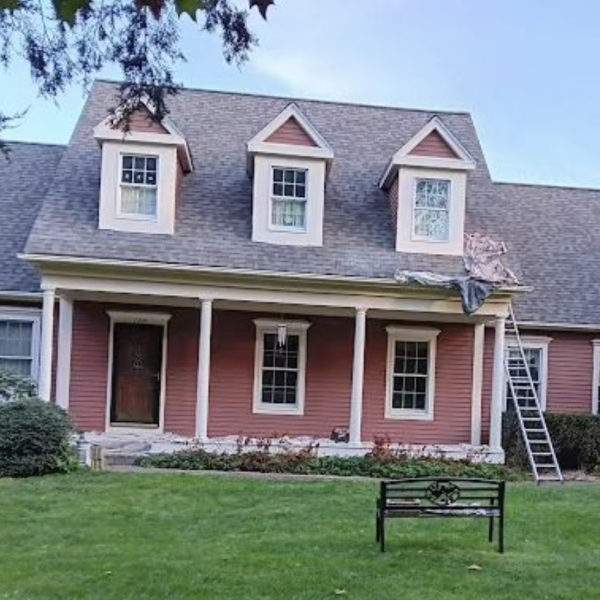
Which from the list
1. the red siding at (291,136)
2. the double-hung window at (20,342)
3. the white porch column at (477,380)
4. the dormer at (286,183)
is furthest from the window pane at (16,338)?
the white porch column at (477,380)

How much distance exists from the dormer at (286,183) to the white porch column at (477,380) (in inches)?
151

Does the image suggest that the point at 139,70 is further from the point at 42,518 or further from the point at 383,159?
the point at 383,159

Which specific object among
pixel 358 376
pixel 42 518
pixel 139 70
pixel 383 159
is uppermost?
pixel 383 159

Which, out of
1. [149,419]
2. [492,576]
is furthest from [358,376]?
[492,576]

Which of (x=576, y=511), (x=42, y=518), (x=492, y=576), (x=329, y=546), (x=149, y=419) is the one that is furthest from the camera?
(x=149, y=419)

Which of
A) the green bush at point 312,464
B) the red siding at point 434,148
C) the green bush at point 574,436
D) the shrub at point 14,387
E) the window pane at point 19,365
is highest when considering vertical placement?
the red siding at point 434,148

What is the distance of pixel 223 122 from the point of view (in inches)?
811

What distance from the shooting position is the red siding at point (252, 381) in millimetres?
18406

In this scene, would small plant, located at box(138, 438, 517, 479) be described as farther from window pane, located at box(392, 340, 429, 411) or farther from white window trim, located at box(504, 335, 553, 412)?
white window trim, located at box(504, 335, 553, 412)

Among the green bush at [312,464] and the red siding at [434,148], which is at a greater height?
the red siding at [434,148]

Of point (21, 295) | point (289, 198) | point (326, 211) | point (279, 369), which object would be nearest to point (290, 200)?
point (289, 198)

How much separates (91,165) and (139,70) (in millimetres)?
11368

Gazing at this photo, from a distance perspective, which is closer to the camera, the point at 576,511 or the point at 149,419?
the point at 576,511

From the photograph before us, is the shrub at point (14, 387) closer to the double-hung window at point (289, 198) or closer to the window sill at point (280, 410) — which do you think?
the window sill at point (280, 410)
